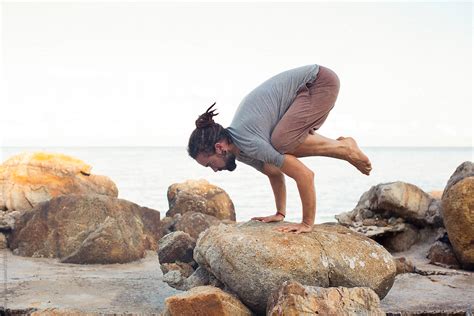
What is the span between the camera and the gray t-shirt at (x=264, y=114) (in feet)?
20.0

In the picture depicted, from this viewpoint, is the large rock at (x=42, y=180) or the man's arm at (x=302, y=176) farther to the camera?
the large rock at (x=42, y=180)

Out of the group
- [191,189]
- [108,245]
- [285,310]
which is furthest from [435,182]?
[285,310]

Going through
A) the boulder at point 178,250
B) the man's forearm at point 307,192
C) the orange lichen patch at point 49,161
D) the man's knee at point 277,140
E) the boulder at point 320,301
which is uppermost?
the man's knee at point 277,140

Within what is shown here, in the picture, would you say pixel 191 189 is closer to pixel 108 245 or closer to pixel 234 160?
pixel 108 245

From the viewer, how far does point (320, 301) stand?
5.31 m

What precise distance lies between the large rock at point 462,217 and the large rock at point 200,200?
201 inches

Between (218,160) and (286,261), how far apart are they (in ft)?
3.95

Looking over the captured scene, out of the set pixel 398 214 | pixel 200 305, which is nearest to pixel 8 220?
pixel 200 305

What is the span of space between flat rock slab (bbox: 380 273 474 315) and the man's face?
2044 mm

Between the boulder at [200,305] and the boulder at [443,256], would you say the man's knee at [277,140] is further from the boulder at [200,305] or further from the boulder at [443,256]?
the boulder at [443,256]

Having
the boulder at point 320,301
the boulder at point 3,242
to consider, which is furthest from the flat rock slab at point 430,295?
the boulder at point 3,242

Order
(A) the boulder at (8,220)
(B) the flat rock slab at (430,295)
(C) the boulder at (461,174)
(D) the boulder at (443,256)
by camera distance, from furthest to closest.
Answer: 1. (A) the boulder at (8,220)
2. (D) the boulder at (443,256)
3. (C) the boulder at (461,174)
4. (B) the flat rock slab at (430,295)

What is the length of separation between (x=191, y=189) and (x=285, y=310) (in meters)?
7.77

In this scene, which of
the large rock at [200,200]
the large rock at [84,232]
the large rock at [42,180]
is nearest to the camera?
the large rock at [84,232]
